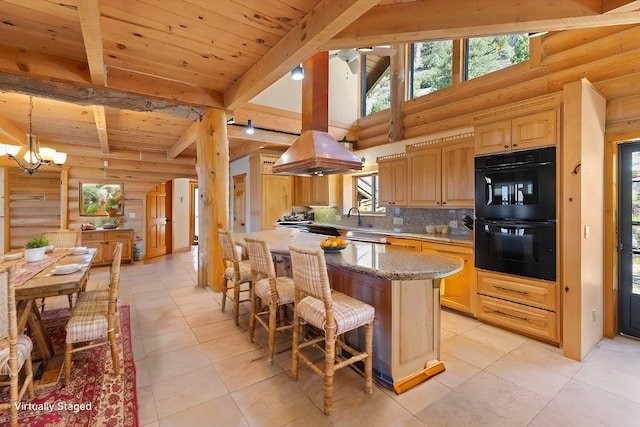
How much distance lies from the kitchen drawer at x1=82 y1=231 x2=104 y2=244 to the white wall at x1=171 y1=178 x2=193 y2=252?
85.3 inches

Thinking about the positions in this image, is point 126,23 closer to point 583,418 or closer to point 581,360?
point 583,418

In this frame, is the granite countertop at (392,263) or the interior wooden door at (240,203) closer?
the granite countertop at (392,263)

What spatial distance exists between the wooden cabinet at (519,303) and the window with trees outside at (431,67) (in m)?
3.09

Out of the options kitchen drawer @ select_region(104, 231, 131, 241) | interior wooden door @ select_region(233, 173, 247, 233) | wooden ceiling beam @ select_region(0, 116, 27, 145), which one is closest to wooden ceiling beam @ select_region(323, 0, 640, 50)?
wooden ceiling beam @ select_region(0, 116, 27, 145)

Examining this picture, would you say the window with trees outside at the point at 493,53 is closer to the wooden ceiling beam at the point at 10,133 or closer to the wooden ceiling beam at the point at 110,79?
the wooden ceiling beam at the point at 110,79

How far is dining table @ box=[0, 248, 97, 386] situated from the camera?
2.12 m

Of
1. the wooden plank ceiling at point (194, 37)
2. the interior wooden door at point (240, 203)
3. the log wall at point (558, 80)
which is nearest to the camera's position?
the wooden plank ceiling at point (194, 37)

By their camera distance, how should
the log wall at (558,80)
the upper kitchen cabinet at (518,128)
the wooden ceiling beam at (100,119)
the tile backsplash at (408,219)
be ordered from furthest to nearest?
the tile backsplash at (408,219), the wooden ceiling beam at (100,119), the log wall at (558,80), the upper kitchen cabinet at (518,128)

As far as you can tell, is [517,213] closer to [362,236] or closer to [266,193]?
[362,236]

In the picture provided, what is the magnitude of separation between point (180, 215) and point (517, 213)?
8407mm

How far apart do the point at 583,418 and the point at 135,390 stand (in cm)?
300

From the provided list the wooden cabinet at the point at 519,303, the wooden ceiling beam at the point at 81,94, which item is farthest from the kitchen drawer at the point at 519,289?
the wooden ceiling beam at the point at 81,94

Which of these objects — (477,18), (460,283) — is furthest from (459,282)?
(477,18)

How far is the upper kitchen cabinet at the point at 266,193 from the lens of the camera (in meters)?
6.26
